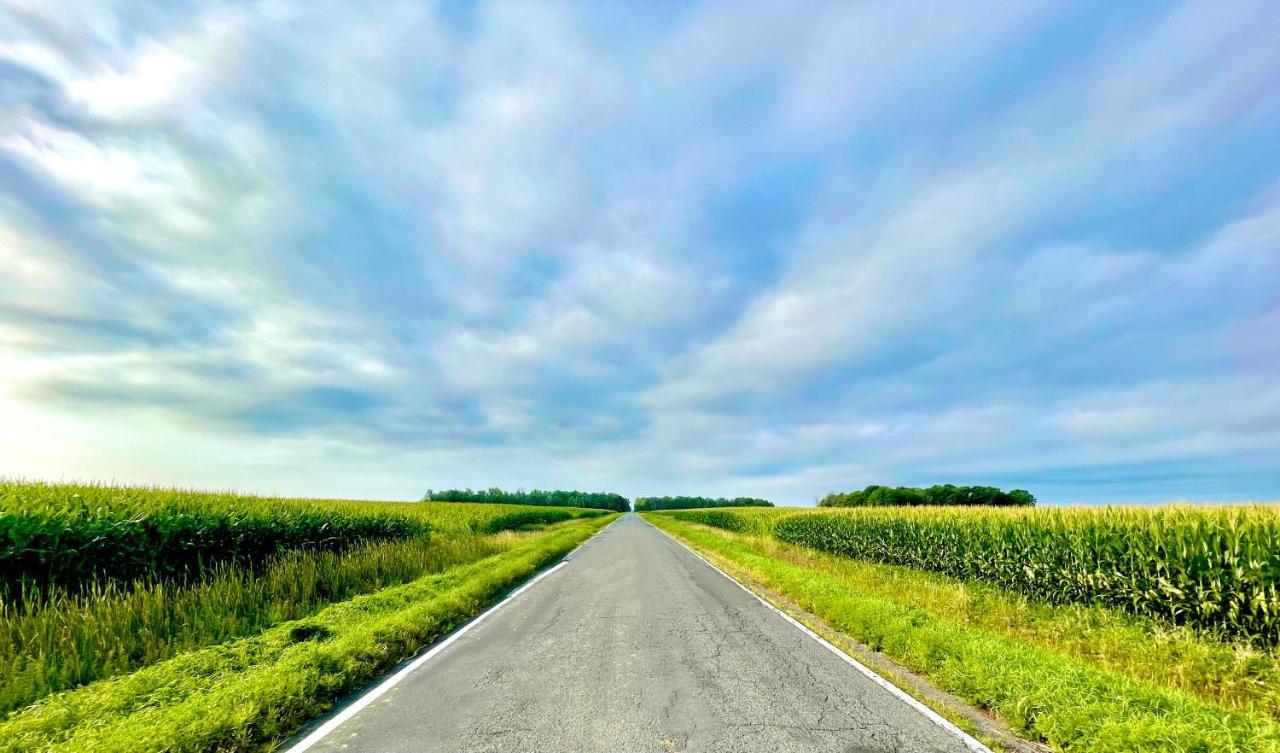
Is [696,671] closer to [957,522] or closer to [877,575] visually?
[877,575]

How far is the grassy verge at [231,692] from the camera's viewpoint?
484 cm

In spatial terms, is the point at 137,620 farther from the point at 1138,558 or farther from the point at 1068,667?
the point at 1138,558

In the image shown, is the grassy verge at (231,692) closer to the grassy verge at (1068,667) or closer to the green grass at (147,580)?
the green grass at (147,580)

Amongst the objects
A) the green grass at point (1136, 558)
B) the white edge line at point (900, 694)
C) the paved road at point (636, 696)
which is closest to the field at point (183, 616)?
the paved road at point (636, 696)

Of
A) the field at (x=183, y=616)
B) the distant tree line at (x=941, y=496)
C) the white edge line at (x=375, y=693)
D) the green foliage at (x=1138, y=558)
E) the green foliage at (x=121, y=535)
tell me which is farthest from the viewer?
the distant tree line at (x=941, y=496)

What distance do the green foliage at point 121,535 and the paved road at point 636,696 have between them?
7.62 meters

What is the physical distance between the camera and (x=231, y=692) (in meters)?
5.71

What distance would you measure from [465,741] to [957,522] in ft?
59.6

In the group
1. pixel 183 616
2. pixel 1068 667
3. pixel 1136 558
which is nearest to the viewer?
pixel 1068 667

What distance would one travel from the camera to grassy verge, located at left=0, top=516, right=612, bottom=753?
4840 mm

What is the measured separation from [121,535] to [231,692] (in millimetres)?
7725

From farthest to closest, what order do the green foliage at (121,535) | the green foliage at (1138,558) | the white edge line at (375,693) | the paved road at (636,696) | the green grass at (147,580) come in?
1. the green foliage at (121,535)
2. the green foliage at (1138,558)
3. the green grass at (147,580)
4. the white edge line at (375,693)
5. the paved road at (636,696)

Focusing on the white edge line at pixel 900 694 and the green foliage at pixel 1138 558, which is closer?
the white edge line at pixel 900 694

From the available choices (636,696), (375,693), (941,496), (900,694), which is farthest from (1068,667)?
(941,496)
